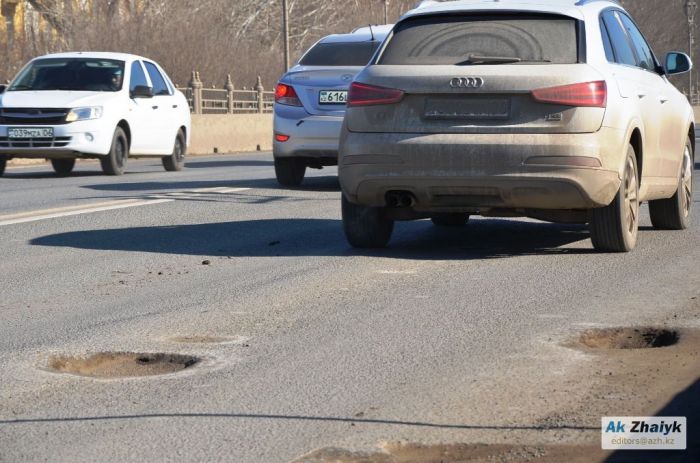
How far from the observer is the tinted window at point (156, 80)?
841 inches

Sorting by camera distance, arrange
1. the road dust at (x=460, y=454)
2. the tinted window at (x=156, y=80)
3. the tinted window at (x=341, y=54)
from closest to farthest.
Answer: the road dust at (x=460, y=454) < the tinted window at (x=341, y=54) < the tinted window at (x=156, y=80)

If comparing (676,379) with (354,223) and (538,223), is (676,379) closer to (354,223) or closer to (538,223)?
(354,223)

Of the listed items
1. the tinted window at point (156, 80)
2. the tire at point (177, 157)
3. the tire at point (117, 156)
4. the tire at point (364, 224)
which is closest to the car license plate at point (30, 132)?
the tire at point (117, 156)

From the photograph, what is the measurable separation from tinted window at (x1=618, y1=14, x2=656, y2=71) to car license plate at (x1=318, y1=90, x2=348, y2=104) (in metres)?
5.00

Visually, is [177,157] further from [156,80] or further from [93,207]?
[93,207]

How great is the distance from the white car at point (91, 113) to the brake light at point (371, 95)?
397 inches

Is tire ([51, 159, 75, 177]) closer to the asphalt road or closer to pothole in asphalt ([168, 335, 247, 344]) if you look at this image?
the asphalt road

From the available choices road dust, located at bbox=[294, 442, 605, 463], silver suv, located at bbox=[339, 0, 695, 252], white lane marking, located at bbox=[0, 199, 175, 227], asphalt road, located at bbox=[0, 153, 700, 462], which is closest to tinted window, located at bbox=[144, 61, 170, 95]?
white lane marking, located at bbox=[0, 199, 175, 227]

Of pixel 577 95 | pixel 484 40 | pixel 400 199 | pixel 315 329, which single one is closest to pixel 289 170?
pixel 400 199

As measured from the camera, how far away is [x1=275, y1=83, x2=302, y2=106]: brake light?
16.0 meters

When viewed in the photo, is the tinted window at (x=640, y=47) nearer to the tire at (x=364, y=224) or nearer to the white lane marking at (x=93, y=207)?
the tire at (x=364, y=224)

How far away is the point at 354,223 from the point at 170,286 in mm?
1936

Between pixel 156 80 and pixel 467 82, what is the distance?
42.8ft

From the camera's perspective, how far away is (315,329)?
682 centimetres
